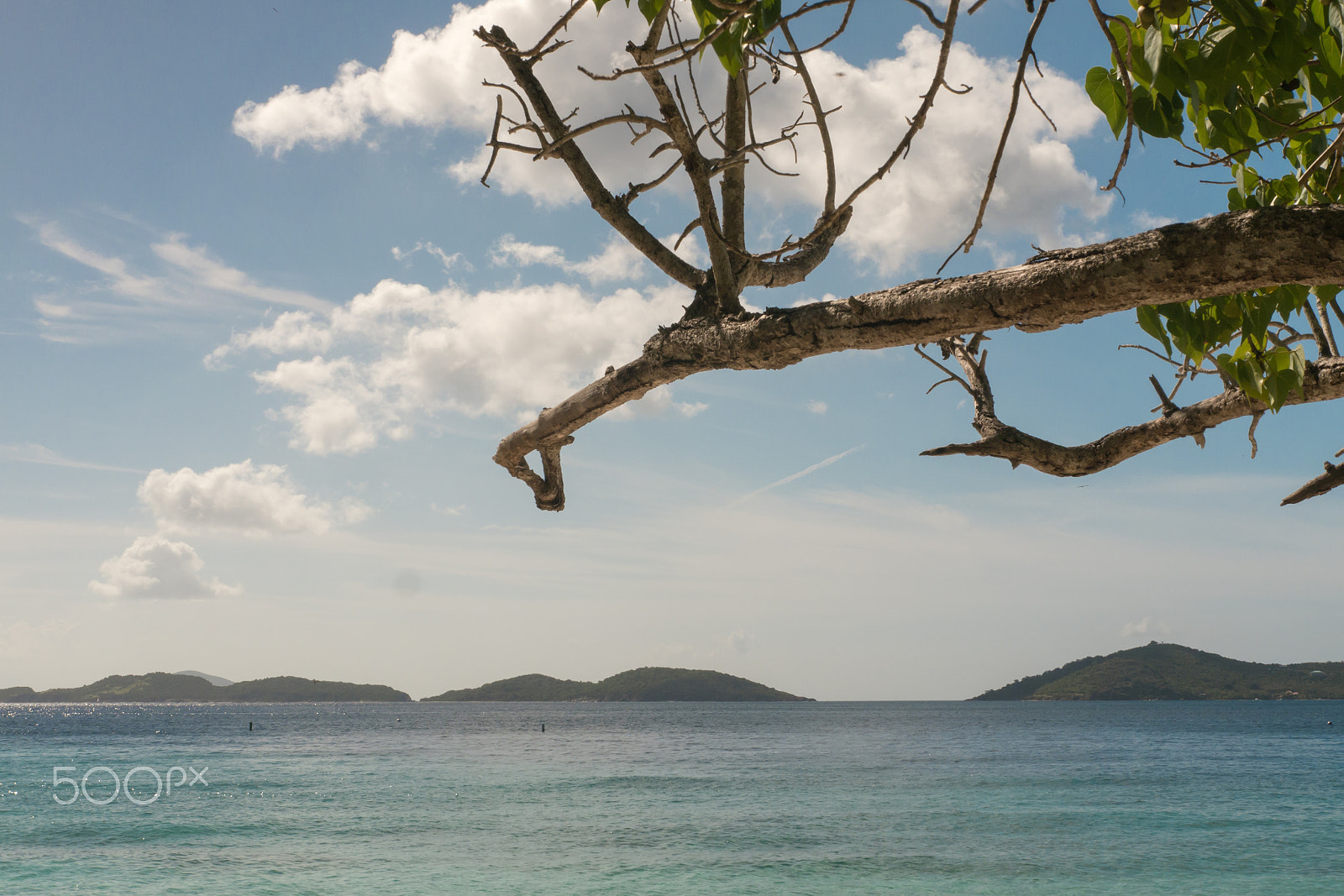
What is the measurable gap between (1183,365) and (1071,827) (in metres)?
31.5

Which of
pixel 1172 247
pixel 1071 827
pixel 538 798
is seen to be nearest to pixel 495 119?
pixel 1172 247

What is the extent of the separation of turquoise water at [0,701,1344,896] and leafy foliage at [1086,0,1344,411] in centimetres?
2059

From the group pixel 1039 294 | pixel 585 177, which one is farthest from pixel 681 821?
pixel 1039 294

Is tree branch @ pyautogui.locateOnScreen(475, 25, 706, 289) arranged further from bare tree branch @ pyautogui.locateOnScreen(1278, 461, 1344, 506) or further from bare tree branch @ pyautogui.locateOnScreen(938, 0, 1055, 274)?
bare tree branch @ pyautogui.locateOnScreen(1278, 461, 1344, 506)

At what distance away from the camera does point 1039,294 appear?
4.95 ft

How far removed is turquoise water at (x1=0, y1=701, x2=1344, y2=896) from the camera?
20906 mm

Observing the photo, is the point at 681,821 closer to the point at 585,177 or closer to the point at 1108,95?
the point at 585,177

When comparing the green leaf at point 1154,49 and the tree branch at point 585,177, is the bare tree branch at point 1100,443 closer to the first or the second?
the tree branch at point 585,177

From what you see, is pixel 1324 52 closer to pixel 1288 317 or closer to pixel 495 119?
pixel 1288 317

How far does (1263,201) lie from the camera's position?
1885 mm

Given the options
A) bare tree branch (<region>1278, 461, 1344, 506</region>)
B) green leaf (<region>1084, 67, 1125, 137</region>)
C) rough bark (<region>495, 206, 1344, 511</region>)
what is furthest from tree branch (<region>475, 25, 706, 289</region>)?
bare tree branch (<region>1278, 461, 1344, 506</region>)

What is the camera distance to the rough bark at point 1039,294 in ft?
4.29

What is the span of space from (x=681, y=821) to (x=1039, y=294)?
31143mm

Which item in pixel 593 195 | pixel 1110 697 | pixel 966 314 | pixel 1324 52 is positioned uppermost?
pixel 593 195
